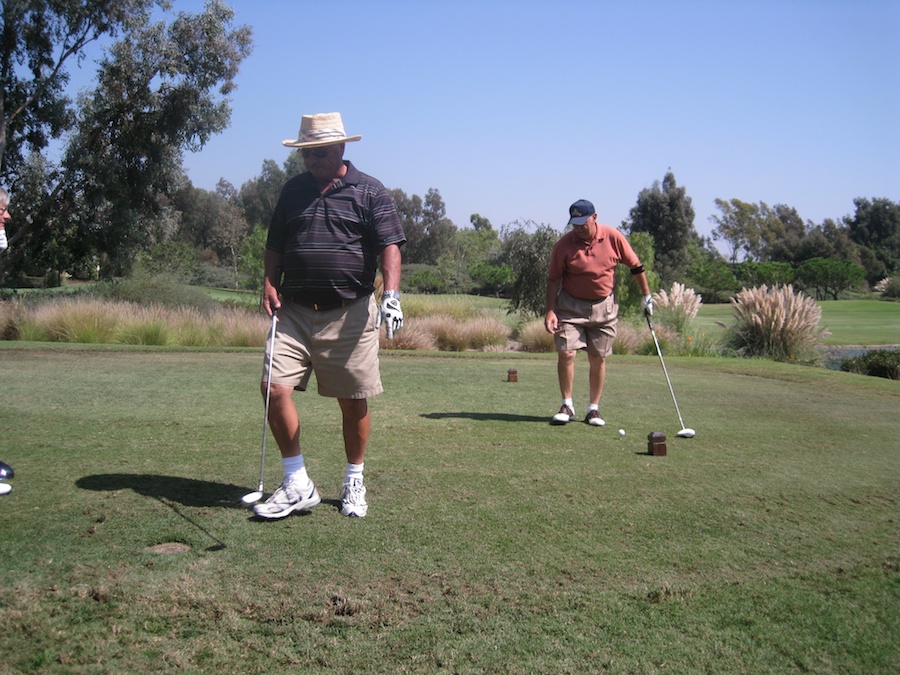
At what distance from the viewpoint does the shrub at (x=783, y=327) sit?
18.3 m

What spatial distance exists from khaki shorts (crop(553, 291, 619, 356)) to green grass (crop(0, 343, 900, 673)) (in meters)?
0.85

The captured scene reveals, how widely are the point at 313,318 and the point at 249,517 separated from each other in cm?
120

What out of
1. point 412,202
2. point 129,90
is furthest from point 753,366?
point 412,202

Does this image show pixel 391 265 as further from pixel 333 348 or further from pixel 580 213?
pixel 580 213

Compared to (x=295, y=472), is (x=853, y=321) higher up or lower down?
higher up

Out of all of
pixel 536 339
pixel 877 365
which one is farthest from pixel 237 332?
pixel 877 365

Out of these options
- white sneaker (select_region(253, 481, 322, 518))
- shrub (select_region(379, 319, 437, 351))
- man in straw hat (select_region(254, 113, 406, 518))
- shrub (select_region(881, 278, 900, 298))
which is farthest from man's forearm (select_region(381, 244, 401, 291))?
shrub (select_region(881, 278, 900, 298))

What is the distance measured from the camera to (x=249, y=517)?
4.61m

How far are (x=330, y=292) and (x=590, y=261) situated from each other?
388 cm

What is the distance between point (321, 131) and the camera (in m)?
4.81

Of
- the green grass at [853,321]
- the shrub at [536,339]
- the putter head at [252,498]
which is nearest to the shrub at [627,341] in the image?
the shrub at [536,339]

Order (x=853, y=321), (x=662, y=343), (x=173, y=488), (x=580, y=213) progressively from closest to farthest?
(x=173, y=488) → (x=580, y=213) → (x=662, y=343) → (x=853, y=321)

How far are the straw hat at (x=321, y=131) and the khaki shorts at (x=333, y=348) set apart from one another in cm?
95

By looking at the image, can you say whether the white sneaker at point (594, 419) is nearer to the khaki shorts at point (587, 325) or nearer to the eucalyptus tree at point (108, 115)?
the khaki shorts at point (587, 325)
